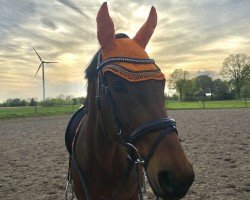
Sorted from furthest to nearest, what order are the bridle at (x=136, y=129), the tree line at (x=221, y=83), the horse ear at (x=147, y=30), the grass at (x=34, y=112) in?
the tree line at (x=221, y=83)
the grass at (x=34, y=112)
the horse ear at (x=147, y=30)
the bridle at (x=136, y=129)

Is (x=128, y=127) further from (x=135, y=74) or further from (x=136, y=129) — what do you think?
(x=135, y=74)

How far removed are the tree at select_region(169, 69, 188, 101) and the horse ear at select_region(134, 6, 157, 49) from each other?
90895 mm

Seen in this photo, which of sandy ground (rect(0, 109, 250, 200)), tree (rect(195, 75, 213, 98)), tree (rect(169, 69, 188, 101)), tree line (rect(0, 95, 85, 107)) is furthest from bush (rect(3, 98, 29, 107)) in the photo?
sandy ground (rect(0, 109, 250, 200))

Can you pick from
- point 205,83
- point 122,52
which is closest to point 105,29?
point 122,52

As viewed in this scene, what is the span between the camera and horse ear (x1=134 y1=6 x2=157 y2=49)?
317cm

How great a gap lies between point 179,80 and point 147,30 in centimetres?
9448

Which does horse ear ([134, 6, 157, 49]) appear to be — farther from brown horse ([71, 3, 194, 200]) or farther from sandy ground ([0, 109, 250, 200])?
sandy ground ([0, 109, 250, 200])

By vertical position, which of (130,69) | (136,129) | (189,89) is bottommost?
(136,129)

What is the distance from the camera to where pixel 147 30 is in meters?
3.22

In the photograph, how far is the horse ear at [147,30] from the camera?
3174 millimetres

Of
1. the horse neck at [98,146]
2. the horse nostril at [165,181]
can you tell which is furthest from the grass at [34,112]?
the horse nostril at [165,181]

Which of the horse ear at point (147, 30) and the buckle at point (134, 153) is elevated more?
the horse ear at point (147, 30)

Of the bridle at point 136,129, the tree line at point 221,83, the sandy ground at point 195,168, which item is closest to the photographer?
the bridle at point 136,129

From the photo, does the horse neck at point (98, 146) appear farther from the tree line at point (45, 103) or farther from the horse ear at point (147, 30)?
the tree line at point (45, 103)
